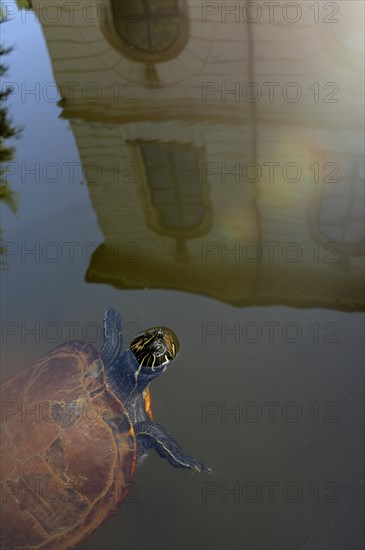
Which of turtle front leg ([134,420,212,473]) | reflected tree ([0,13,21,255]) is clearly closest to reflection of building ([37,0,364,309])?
reflected tree ([0,13,21,255])

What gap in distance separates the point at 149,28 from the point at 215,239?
3.89m

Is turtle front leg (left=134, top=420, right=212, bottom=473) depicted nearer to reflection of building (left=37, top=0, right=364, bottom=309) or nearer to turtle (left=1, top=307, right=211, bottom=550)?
turtle (left=1, top=307, right=211, bottom=550)

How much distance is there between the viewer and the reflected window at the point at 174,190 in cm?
473

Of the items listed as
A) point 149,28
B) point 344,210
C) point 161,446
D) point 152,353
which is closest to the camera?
point 161,446

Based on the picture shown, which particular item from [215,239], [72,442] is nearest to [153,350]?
[72,442]

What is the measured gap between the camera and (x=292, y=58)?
6105mm

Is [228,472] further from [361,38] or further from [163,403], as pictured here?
[361,38]

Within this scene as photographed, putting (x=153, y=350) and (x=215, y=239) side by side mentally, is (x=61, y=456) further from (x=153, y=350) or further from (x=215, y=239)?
(x=215, y=239)

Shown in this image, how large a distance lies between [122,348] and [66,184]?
2207mm

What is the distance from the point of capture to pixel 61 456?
2.64 m

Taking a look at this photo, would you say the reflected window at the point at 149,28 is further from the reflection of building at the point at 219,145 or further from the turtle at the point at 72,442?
the turtle at the point at 72,442

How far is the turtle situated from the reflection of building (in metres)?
1.26

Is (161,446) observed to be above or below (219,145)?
below

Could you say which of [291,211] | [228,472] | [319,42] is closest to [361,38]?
[319,42]
